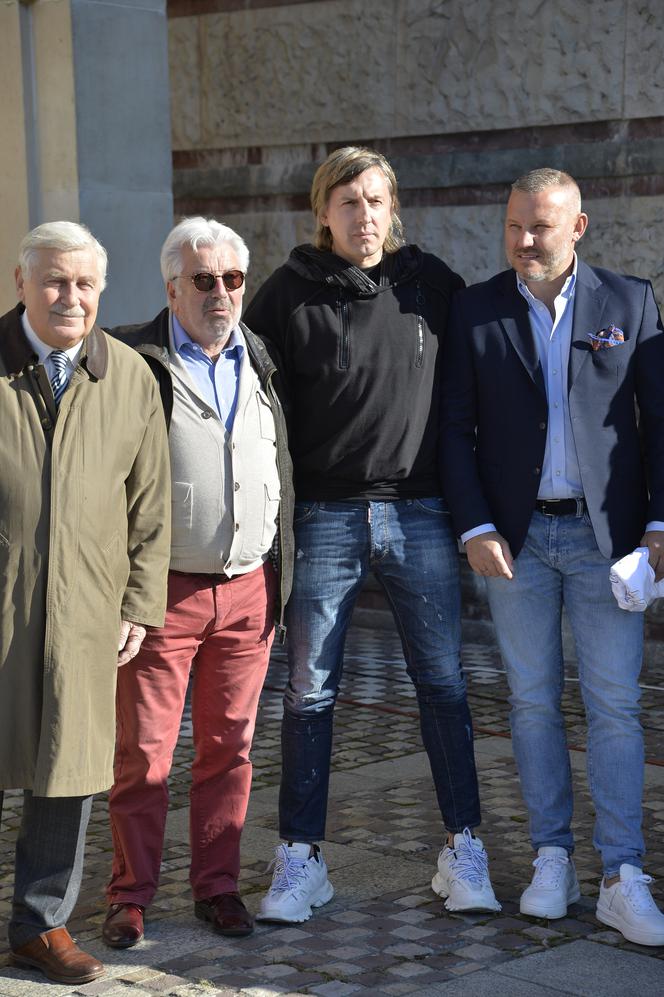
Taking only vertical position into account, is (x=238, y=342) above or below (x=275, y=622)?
above

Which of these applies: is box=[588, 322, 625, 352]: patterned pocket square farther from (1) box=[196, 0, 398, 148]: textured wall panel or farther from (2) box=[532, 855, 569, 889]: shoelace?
(1) box=[196, 0, 398, 148]: textured wall panel

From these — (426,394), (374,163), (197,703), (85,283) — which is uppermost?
(374,163)

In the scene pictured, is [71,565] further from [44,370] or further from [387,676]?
[387,676]

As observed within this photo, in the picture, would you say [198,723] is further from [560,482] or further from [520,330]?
[520,330]

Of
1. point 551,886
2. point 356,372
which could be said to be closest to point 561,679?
point 551,886

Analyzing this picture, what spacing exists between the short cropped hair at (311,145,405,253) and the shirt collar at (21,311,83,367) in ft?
2.89

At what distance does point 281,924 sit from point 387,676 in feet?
10.8

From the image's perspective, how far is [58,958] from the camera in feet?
13.0

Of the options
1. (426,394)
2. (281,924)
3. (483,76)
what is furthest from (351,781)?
(483,76)

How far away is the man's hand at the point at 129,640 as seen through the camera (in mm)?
4027

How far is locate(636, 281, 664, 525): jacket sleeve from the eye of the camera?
4.28m

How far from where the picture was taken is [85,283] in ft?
12.8

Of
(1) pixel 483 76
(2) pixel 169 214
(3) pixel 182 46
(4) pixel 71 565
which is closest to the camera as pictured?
(4) pixel 71 565

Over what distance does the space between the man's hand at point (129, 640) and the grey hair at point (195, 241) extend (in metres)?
0.92
